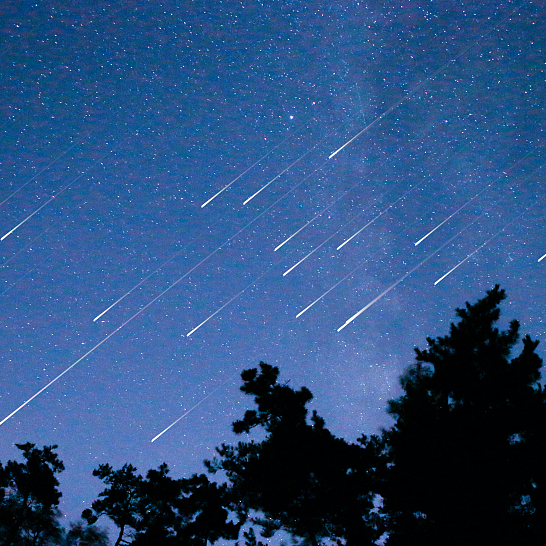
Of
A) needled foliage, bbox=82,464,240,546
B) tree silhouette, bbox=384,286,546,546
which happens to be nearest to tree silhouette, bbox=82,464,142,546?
needled foliage, bbox=82,464,240,546

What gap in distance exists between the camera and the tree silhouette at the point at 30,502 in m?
25.4

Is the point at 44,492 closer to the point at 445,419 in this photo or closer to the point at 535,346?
the point at 445,419

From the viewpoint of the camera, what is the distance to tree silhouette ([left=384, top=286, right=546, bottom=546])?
12.8 metres

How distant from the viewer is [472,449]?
13.8m

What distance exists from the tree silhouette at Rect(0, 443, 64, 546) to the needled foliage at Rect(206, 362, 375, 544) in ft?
52.0

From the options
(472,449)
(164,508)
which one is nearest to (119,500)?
(164,508)

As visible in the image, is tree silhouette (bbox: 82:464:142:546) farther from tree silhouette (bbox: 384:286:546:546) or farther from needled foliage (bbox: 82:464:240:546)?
tree silhouette (bbox: 384:286:546:546)

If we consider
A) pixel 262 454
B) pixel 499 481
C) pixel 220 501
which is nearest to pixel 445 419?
pixel 499 481

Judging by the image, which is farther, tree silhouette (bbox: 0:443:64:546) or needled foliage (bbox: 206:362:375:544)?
tree silhouette (bbox: 0:443:64:546)

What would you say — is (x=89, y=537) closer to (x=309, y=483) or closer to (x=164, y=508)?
(x=164, y=508)

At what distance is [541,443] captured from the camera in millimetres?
12945

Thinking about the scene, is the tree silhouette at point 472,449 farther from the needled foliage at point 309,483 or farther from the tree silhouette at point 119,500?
the tree silhouette at point 119,500

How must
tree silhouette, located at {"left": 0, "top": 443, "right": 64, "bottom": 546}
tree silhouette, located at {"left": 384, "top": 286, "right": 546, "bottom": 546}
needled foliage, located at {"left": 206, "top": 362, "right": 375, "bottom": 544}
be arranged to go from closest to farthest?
tree silhouette, located at {"left": 384, "top": 286, "right": 546, "bottom": 546}, needled foliage, located at {"left": 206, "top": 362, "right": 375, "bottom": 544}, tree silhouette, located at {"left": 0, "top": 443, "right": 64, "bottom": 546}

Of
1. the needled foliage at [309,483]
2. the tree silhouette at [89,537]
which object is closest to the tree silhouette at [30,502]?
the tree silhouette at [89,537]
